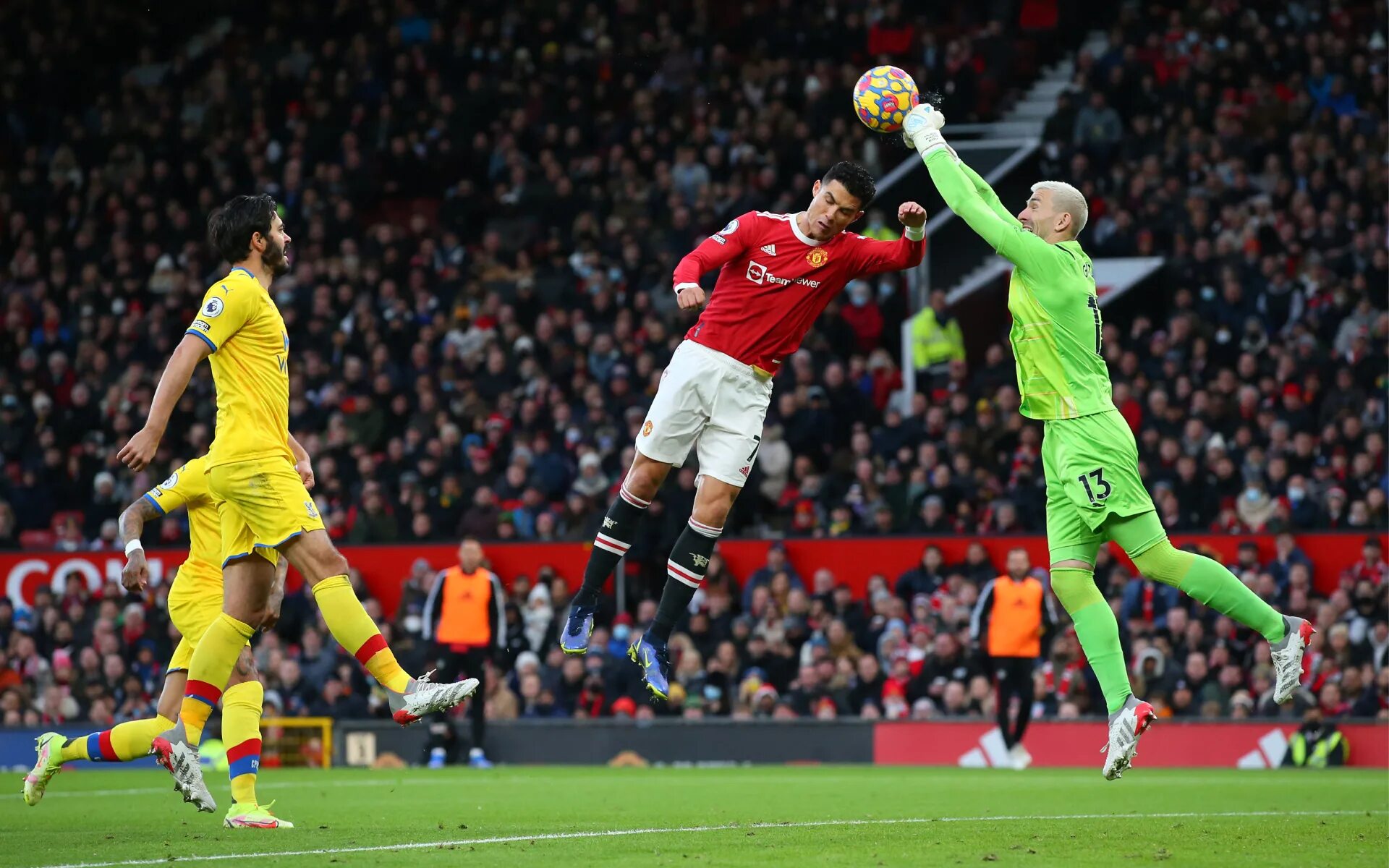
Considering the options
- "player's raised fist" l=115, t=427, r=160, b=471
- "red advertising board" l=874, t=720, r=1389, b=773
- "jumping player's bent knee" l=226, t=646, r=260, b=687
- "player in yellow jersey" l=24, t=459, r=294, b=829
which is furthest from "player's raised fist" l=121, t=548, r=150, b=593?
"red advertising board" l=874, t=720, r=1389, b=773

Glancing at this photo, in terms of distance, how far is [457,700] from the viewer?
27.3ft

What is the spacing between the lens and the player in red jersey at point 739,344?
9680 mm

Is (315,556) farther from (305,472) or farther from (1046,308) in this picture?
(1046,308)

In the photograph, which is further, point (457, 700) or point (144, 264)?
point (144, 264)

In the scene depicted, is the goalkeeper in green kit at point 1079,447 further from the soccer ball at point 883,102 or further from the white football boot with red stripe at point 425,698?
the white football boot with red stripe at point 425,698

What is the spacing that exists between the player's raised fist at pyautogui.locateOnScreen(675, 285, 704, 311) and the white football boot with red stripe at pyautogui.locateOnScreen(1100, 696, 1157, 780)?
2803 millimetres

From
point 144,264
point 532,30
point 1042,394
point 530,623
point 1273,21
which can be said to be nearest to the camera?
point 1042,394

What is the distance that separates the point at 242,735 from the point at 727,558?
35.6 feet

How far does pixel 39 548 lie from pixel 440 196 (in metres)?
8.33

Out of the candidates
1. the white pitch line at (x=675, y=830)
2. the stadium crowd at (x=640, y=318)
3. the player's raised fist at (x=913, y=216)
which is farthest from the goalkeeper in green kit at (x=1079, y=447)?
the stadium crowd at (x=640, y=318)

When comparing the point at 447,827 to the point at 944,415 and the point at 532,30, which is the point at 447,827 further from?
the point at 532,30

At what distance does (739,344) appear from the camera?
9.72 meters

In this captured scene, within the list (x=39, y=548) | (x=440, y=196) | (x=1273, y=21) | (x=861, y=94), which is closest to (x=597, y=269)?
(x=440, y=196)

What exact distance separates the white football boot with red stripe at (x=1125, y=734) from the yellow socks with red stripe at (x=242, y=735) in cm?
427
